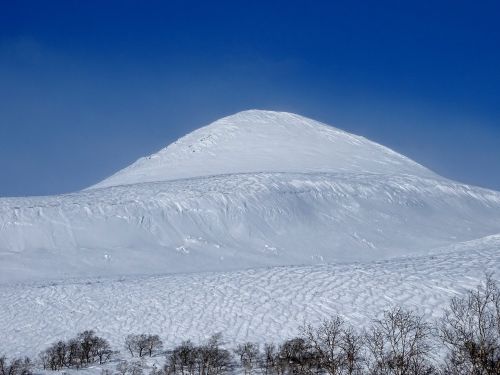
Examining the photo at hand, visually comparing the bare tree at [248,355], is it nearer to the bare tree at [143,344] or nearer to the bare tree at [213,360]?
the bare tree at [213,360]

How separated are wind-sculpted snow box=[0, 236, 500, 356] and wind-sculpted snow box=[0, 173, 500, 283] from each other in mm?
13378

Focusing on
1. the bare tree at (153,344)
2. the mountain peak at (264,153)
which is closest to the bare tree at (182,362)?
the bare tree at (153,344)

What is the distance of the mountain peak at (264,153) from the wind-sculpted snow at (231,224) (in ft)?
38.0

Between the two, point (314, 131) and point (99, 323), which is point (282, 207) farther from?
point (314, 131)

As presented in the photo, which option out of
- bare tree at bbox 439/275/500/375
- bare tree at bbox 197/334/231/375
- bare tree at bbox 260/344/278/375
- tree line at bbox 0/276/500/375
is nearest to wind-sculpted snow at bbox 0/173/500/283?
tree line at bbox 0/276/500/375

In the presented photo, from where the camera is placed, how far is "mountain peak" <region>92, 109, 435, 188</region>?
9325 cm

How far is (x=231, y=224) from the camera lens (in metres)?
68.0

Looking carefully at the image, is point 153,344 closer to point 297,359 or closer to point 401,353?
point 297,359

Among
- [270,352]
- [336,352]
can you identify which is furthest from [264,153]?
[336,352]

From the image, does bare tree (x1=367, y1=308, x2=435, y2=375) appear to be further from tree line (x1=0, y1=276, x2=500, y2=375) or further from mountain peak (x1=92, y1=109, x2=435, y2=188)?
mountain peak (x1=92, y1=109, x2=435, y2=188)

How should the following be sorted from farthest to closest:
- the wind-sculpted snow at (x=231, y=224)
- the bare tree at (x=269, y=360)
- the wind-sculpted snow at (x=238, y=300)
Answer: the wind-sculpted snow at (x=231, y=224) → the wind-sculpted snow at (x=238, y=300) → the bare tree at (x=269, y=360)

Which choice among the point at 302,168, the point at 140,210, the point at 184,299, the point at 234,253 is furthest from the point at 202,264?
the point at 302,168

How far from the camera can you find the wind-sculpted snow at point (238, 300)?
33.6m

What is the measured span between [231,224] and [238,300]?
102ft
